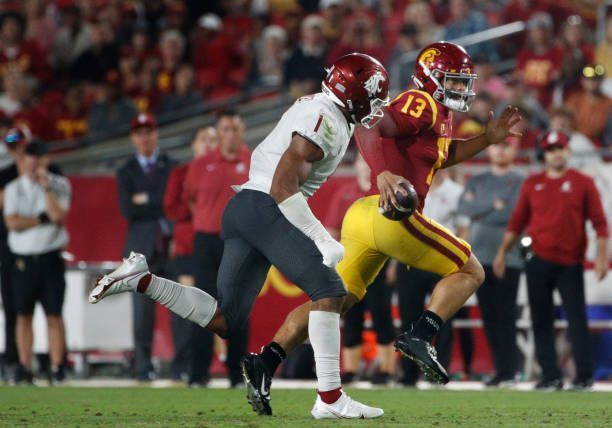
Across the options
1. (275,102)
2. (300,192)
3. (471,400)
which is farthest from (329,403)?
(275,102)

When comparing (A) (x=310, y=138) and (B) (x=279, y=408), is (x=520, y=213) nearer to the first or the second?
(B) (x=279, y=408)

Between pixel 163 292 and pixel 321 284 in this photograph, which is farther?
pixel 163 292

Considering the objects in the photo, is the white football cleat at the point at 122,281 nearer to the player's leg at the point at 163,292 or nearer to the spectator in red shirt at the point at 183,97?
the player's leg at the point at 163,292

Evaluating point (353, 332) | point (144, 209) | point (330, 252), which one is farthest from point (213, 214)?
point (330, 252)

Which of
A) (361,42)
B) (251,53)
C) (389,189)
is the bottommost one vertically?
(389,189)

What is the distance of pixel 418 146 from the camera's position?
24.2 feet

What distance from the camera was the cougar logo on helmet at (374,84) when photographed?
657 cm

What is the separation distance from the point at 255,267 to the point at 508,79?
24.8ft

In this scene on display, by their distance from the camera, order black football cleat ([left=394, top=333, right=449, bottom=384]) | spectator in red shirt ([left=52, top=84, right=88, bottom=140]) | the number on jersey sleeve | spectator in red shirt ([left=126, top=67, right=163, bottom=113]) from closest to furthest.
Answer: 1. the number on jersey sleeve
2. black football cleat ([left=394, top=333, right=449, bottom=384])
3. spectator in red shirt ([left=52, top=84, right=88, bottom=140])
4. spectator in red shirt ([left=126, top=67, right=163, bottom=113])

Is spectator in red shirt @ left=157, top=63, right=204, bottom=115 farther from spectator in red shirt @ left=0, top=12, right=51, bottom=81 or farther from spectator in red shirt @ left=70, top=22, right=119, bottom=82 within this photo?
spectator in red shirt @ left=0, top=12, right=51, bottom=81

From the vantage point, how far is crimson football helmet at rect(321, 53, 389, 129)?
6562 millimetres

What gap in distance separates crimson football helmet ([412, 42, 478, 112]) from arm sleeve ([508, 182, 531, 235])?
9.73 feet

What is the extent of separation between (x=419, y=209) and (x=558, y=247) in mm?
3175

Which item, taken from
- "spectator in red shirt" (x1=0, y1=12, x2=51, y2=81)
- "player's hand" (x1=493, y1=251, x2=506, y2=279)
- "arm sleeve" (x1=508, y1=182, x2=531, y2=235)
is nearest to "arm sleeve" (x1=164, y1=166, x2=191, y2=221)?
"player's hand" (x1=493, y1=251, x2=506, y2=279)
